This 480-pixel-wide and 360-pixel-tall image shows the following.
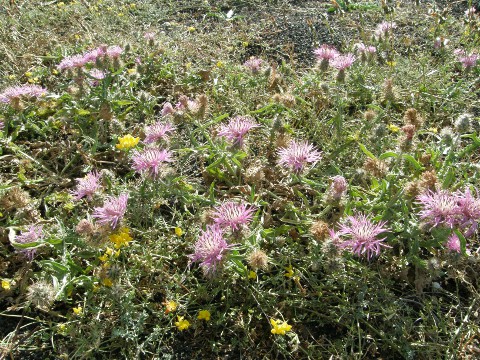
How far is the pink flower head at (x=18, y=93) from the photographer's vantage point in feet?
8.77

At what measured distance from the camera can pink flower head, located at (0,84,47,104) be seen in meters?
2.67

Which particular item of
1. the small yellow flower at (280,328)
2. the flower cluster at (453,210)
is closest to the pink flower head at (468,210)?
the flower cluster at (453,210)

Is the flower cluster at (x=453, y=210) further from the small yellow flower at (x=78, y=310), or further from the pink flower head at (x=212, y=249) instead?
the small yellow flower at (x=78, y=310)

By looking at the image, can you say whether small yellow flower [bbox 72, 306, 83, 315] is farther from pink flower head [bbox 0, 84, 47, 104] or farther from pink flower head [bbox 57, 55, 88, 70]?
pink flower head [bbox 57, 55, 88, 70]

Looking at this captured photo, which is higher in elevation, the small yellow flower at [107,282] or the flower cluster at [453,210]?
the flower cluster at [453,210]

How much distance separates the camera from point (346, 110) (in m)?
2.99

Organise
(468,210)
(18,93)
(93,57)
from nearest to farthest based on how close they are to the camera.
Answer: (468,210)
(18,93)
(93,57)

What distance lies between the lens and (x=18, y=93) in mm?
2699

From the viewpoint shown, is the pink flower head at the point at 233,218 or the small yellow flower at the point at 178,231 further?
the small yellow flower at the point at 178,231

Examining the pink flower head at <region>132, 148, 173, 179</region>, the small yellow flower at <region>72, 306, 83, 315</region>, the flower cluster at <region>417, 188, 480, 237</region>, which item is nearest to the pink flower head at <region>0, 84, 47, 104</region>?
the pink flower head at <region>132, 148, 173, 179</region>

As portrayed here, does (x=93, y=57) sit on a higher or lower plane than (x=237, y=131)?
lower

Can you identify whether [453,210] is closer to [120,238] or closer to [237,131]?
[237,131]

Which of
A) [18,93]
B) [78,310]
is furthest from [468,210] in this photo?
[18,93]

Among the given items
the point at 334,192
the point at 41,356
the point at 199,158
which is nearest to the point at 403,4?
the point at 199,158
